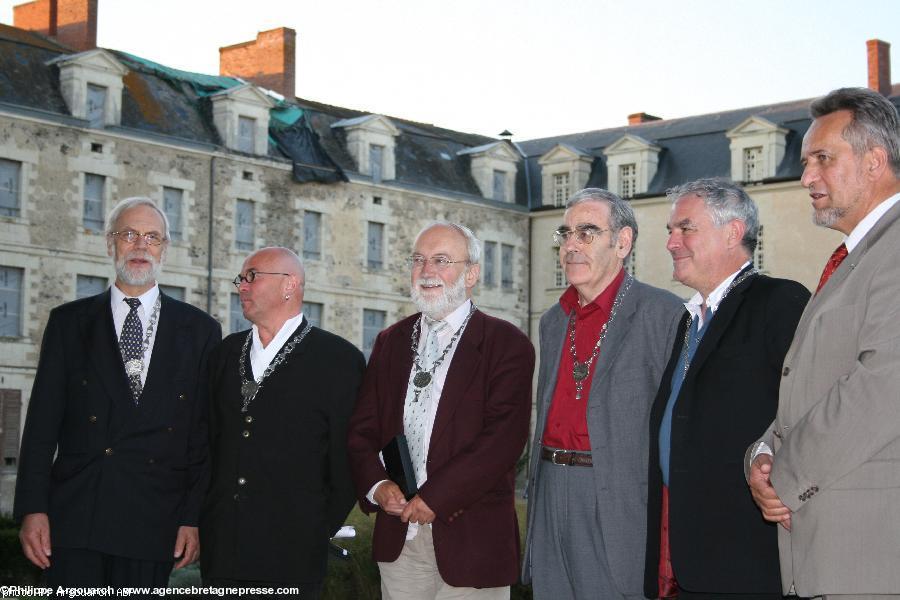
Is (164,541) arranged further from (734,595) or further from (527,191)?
(527,191)

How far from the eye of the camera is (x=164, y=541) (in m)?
6.38

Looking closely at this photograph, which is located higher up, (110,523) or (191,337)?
(191,337)

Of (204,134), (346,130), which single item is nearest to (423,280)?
(204,134)

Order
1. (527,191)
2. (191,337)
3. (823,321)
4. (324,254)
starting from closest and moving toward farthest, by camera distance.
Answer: (823,321) < (191,337) < (324,254) < (527,191)

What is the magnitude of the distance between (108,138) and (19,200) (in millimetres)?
2760

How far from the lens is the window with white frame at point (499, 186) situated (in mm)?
43281

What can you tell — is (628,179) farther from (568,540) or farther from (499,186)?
(568,540)

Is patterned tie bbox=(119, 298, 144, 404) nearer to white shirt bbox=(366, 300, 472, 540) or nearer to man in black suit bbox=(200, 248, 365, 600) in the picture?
man in black suit bbox=(200, 248, 365, 600)

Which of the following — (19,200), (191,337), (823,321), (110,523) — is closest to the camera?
(823,321)

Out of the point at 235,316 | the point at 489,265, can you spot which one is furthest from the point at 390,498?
the point at 489,265

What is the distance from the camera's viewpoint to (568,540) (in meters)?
5.69

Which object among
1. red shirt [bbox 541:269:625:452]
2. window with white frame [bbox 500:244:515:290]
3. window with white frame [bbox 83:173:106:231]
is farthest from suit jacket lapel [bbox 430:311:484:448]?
window with white frame [bbox 500:244:515:290]

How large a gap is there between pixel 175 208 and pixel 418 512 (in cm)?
3006

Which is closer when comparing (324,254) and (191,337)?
(191,337)
